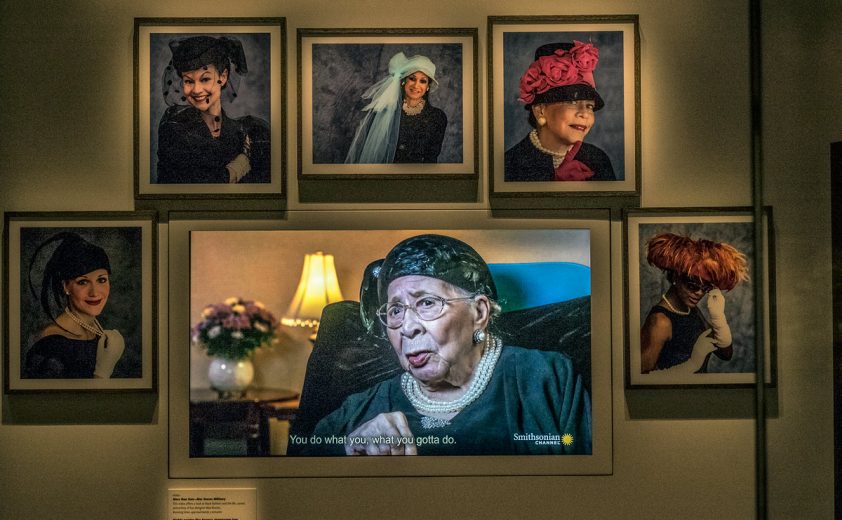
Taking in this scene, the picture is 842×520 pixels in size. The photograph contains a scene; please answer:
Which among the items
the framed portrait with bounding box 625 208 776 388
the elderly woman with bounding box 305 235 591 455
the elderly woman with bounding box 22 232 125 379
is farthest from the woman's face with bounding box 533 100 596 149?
the elderly woman with bounding box 22 232 125 379

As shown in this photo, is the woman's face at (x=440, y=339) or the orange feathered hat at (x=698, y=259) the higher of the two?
the orange feathered hat at (x=698, y=259)

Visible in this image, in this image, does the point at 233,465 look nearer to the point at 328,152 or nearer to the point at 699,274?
the point at 328,152

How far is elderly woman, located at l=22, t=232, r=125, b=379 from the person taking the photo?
2.22 m

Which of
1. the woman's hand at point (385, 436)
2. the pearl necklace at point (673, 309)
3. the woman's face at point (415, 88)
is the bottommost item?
the woman's hand at point (385, 436)

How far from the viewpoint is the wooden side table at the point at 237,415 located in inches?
87.4

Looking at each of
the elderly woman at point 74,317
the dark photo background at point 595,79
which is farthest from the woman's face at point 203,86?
the dark photo background at point 595,79

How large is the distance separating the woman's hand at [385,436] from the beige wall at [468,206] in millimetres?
103

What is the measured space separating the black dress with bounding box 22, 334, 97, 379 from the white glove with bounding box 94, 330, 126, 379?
14 millimetres

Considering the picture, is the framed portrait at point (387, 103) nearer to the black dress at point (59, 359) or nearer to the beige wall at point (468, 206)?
the beige wall at point (468, 206)

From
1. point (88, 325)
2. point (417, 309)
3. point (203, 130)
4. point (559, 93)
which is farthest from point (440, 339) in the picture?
point (88, 325)

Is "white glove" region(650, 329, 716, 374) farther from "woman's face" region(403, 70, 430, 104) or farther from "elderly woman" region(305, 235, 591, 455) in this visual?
"woman's face" region(403, 70, 430, 104)

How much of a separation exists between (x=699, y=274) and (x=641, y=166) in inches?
13.7

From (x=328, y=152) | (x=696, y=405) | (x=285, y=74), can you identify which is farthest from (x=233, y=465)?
(x=696, y=405)

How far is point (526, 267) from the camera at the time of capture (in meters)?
2.23
